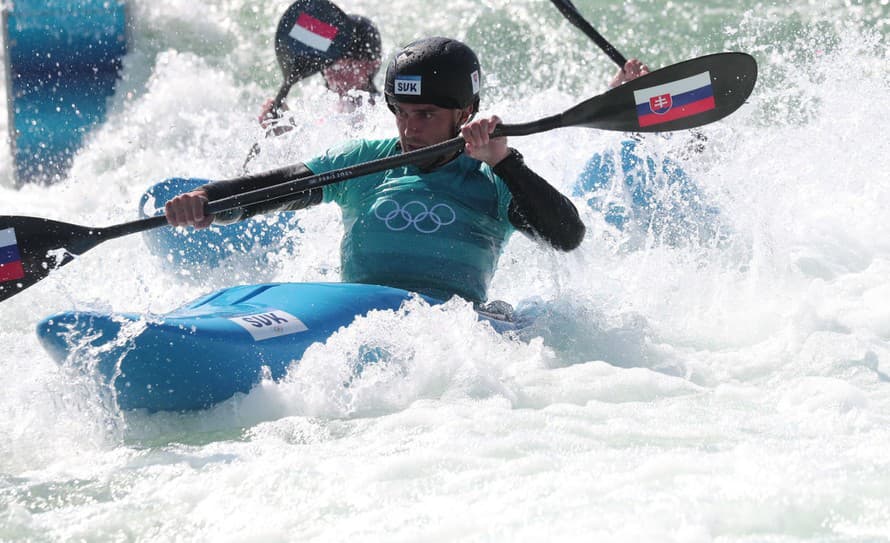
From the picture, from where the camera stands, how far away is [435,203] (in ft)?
12.1

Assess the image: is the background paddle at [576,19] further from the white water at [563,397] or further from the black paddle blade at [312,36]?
the black paddle blade at [312,36]

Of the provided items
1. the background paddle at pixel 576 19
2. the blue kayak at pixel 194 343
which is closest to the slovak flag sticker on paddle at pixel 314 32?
the background paddle at pixel 576 19

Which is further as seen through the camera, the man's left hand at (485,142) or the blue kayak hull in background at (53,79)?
the blue kayak hull in background at (53,79)

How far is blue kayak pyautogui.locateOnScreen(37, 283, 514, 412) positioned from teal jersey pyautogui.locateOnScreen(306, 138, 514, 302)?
29 centimetres

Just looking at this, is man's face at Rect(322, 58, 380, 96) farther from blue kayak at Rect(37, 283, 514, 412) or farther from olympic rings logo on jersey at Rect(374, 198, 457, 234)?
blue kayak at Rect(37, 283, 514, 412)

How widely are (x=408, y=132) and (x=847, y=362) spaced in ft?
5.34

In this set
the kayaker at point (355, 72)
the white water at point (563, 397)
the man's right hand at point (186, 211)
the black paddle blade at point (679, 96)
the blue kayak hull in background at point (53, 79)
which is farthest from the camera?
the blue kayak hull in background at point (53, 79)

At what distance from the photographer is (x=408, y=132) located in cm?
365

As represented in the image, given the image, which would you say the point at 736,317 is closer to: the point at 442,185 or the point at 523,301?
the point at 523,301

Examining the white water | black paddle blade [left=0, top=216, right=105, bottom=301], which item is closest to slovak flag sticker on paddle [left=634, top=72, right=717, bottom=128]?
the white water

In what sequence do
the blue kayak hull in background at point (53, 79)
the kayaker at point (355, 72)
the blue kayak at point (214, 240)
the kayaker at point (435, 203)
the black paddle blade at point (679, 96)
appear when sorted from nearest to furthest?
the kayaker at point (435, 203) < the black paddle blade at point (679, 96) < the blue kayak at point (214, 240) < the kayaker at point (355, 72) < the blue kayak hull in background at point (53, 79)

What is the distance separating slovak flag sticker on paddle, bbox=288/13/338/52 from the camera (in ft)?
21.0

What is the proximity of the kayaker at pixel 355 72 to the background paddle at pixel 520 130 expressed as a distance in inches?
100.0

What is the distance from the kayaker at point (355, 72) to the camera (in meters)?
6.21
